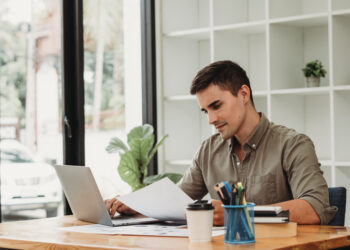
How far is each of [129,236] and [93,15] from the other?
7.79 feet

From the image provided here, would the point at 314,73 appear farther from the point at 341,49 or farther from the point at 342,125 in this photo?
the point at 342,125

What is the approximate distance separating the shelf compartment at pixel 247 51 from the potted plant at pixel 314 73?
44 centimetres

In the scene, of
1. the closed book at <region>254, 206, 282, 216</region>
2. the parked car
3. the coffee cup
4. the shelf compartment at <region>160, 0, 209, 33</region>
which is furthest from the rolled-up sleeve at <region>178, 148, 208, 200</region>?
the shelf compartment at <region>160, 0, 209, 33</region>

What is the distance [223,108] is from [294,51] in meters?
1.61

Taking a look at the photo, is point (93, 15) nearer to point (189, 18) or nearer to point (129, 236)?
point (189, 18)

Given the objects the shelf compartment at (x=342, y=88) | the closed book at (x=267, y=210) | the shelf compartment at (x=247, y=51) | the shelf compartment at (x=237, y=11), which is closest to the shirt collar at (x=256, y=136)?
the closed book at (x=267, y=210)

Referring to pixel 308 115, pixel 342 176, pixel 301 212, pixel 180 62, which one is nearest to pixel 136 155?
pixel 180 62

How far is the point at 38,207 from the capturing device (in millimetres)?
3764

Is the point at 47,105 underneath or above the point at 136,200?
above

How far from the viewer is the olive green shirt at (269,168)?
7.55 ft

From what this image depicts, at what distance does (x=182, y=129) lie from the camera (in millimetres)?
4508

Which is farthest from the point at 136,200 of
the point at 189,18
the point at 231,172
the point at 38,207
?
the point at 189,18

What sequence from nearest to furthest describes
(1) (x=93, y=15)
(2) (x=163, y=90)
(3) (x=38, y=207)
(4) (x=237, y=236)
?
1. (4) (x=237, y=236)
2. (3) (x=38, y=207)
3. (1) (x=93, y=15)
4. (2) (x=163, y=90)

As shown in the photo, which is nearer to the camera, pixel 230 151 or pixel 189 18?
pixel 230 151
